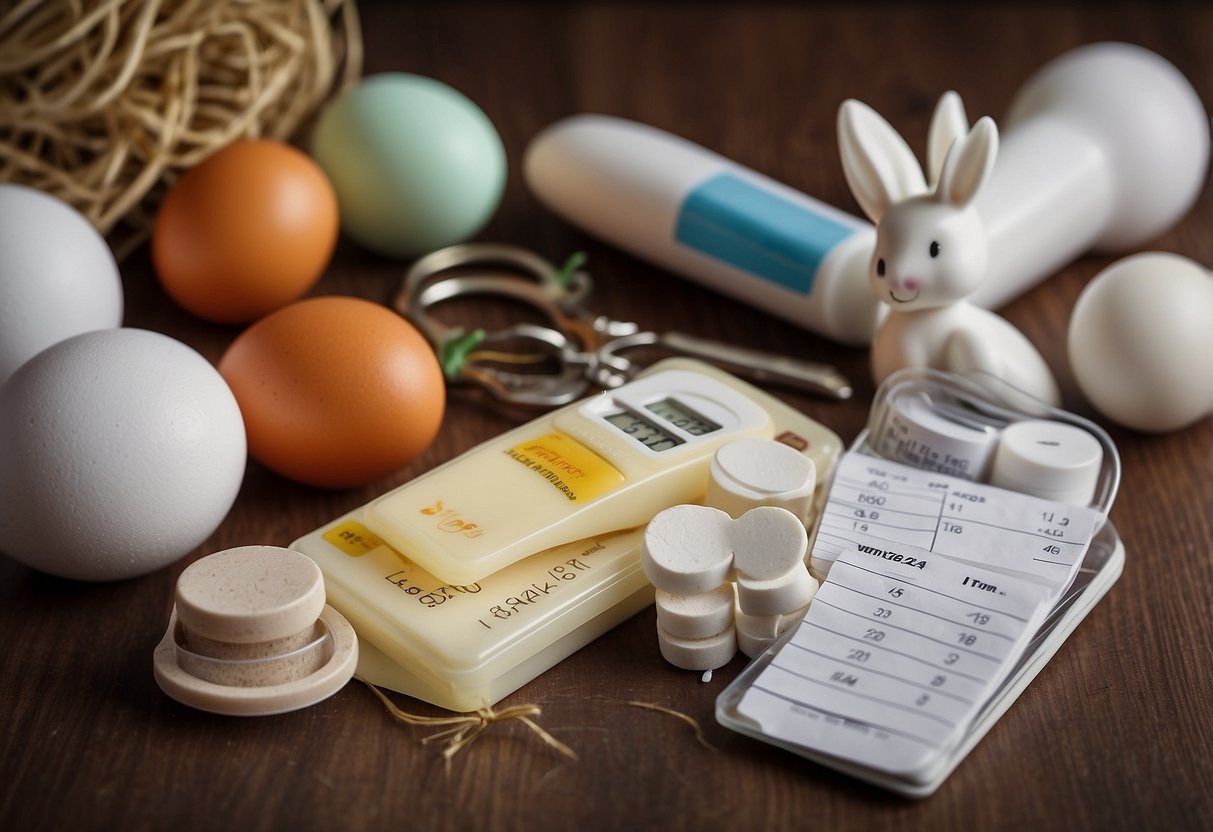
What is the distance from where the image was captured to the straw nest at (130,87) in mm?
1055

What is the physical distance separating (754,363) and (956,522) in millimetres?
260

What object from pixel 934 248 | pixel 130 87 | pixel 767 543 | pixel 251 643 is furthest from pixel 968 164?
pixel 130 87

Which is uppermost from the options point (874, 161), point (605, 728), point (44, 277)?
point (874, 161)

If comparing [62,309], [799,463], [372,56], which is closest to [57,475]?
[62,309]

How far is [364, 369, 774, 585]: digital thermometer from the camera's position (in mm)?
770

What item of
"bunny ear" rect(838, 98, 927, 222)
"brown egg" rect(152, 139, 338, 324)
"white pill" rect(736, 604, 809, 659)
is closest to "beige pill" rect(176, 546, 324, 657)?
"white pill" rect(736, 604, 809, 659)

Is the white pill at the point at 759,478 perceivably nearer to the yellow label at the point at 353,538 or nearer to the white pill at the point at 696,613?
the white pill at the point at 696,613

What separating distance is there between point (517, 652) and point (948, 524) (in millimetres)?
285

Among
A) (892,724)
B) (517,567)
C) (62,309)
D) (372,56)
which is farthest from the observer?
(372,56)

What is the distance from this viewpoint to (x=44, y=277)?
898mm

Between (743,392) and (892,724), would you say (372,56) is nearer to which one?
(743,392)

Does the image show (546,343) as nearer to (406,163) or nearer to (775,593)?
(406,163)

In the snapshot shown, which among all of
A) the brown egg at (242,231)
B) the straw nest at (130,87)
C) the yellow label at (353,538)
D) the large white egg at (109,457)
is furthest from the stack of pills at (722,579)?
the straw nest at (130,87)

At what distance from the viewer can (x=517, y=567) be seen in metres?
0.79
